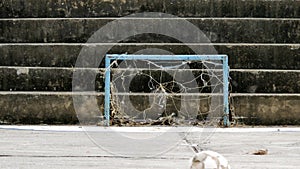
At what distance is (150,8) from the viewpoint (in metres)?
7.12

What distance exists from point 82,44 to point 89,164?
3457 mm

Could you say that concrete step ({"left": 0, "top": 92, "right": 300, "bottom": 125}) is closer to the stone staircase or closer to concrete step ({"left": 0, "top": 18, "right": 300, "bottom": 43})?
the stone staircase

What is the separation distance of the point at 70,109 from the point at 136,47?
1.14 meters

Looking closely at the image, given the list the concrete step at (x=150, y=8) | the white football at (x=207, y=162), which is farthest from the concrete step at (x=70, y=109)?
the white football at (x=207, y=162)

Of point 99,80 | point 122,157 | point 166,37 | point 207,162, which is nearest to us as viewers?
point 207,162

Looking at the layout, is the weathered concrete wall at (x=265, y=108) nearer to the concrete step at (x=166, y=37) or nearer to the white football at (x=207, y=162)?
the concrete step at (x=166, y=37)

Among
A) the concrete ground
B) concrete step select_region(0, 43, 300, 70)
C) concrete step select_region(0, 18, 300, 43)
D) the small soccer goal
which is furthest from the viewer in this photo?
concrete step select_region(0, 18, 300, 43)

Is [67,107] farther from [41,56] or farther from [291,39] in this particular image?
[291,39]

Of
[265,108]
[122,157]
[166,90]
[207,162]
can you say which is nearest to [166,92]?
[166,90]

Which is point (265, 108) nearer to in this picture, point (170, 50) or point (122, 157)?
point (170, 50)

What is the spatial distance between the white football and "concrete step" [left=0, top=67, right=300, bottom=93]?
373 centimetres

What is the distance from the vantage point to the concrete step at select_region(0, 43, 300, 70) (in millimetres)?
6195

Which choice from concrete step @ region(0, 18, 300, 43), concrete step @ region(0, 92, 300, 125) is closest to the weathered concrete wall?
concrete step @ region(0, 92, 300, 125)

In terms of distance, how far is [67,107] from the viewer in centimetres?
546
